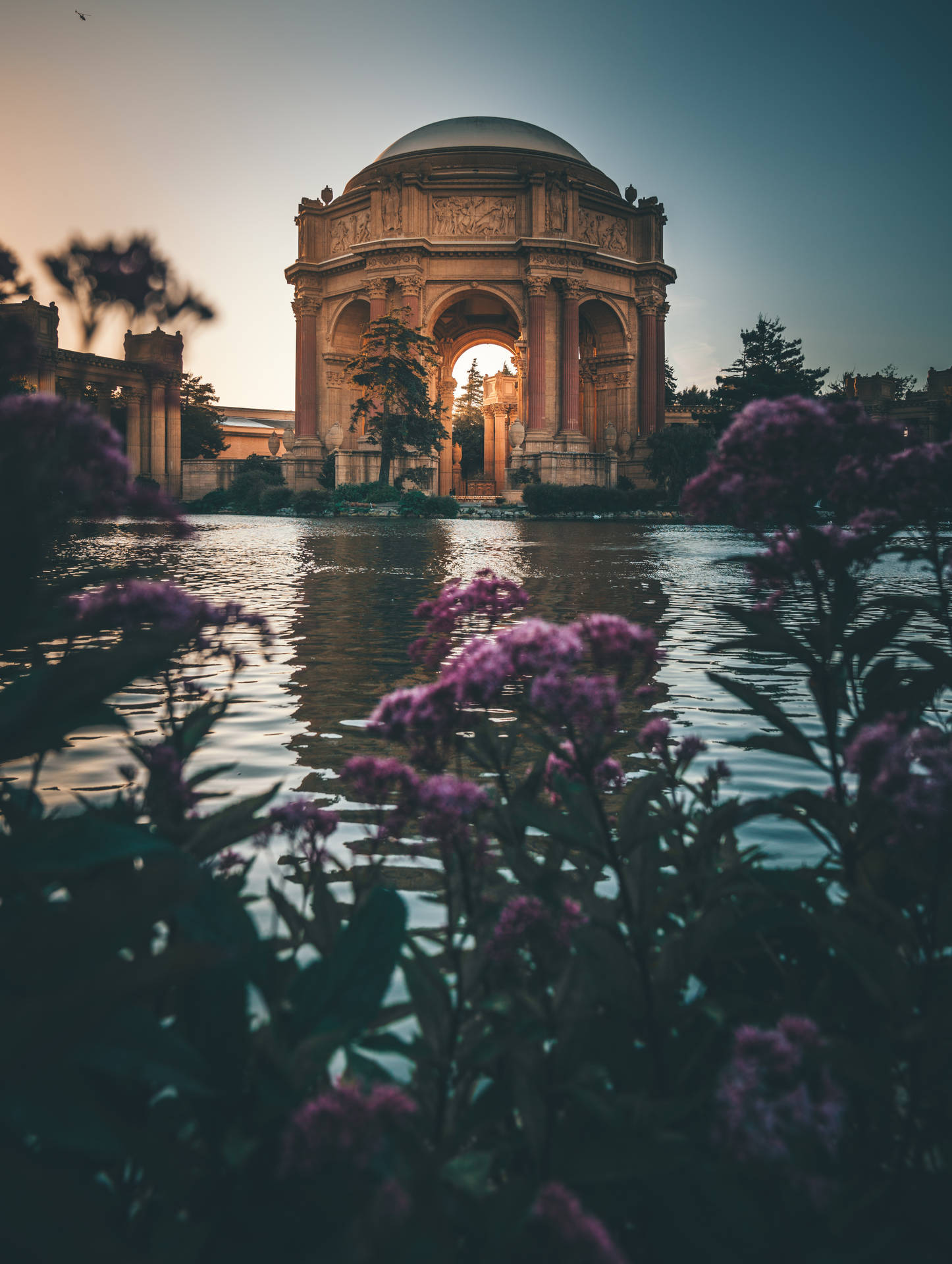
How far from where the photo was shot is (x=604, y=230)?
61.9m

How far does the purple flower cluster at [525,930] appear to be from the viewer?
1416 millimetres

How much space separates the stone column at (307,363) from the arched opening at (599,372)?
1953 centimetres

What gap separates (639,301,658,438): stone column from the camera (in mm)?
63312

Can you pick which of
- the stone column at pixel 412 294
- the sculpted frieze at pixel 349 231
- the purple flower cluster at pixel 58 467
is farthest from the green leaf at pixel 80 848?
the sculpted frieze at pixel 349 231

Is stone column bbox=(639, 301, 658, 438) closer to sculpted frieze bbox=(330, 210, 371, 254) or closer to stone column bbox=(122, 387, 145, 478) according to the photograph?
sculpted frieze bbox=(330, 210, 371, 254)

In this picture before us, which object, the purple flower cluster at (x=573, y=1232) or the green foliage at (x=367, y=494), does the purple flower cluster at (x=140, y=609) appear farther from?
the green foliage at (x=367, y=494)

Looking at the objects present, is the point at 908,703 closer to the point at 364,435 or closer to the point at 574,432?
the point at 574,432

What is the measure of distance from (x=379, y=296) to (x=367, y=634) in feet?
180

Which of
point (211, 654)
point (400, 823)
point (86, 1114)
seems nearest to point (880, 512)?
point (400, 823)

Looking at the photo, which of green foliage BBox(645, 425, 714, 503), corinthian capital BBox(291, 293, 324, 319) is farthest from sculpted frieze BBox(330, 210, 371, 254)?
green foliage BBox(645, 425, 714, 503)

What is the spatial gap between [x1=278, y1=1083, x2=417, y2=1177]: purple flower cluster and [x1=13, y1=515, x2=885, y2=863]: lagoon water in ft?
3.09

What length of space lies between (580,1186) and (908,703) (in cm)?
132

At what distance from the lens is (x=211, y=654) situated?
7.02ft

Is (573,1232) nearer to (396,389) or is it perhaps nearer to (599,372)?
(396,389)
